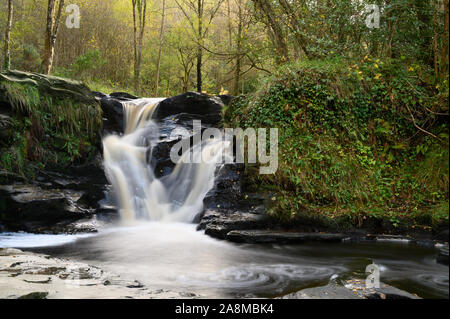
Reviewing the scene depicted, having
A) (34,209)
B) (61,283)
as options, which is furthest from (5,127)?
(61,283)

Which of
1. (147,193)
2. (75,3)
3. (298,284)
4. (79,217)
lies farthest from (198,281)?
(75,3)

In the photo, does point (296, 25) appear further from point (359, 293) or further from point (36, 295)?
point (359, 293)

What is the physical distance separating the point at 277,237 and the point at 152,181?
4.15m

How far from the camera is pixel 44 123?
8.26m

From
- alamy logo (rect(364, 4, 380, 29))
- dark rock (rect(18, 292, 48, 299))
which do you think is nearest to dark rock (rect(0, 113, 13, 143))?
dark rock (rect(18, 292, 48, 299))

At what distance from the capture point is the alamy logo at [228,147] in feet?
24.9

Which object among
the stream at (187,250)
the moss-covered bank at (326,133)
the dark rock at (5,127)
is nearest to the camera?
the stream at (187,250)

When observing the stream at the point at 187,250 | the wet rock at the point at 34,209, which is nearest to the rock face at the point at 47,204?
the wet rock at the point at 34,209

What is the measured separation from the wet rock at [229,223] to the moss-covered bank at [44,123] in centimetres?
390

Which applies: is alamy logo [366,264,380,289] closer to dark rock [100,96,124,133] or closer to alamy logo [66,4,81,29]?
dark rock [100,96,124,133]

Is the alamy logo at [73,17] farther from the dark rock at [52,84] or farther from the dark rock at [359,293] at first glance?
the dark rock at [359,293]

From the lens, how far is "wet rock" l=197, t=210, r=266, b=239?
20.9ft

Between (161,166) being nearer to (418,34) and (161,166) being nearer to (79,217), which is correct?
(79,217)

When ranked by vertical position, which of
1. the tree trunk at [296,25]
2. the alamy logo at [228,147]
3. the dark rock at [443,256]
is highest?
the tree trunk at [296,25]
